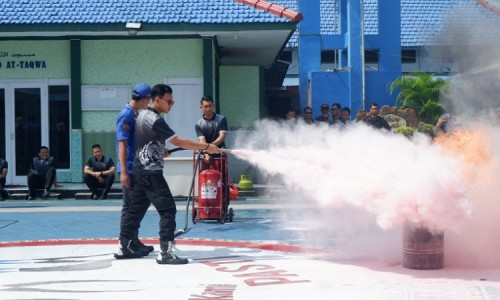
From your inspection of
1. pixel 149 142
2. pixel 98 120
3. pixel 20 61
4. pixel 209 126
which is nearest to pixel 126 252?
pixel 149 142

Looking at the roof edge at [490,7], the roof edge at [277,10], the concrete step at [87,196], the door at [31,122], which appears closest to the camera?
the roof edge at [490,7]

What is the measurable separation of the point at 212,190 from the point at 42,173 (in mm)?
7148

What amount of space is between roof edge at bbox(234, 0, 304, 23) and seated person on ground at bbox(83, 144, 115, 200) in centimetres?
557

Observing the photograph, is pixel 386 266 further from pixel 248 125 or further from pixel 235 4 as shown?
pixel 248 125

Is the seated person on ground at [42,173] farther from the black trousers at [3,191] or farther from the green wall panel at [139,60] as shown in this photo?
the green wall panel at [139,60]

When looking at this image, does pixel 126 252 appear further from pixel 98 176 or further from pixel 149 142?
pixel 98 176

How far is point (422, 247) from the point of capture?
7.36m

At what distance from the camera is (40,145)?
18.6 m

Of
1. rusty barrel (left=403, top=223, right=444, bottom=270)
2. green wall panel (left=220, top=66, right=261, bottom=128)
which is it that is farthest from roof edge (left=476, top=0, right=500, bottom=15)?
green wall panel (left=220, top=66, right=261, bottom=128)

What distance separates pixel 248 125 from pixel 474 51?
14.8 m

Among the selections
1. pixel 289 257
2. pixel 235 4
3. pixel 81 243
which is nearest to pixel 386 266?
pixel 289 257

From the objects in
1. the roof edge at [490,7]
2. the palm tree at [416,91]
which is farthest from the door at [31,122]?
the roof edge at [490,7]

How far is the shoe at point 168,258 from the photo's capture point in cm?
806

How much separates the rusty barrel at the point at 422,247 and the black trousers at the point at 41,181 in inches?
456
